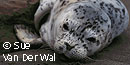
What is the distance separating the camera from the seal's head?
3.13 metres

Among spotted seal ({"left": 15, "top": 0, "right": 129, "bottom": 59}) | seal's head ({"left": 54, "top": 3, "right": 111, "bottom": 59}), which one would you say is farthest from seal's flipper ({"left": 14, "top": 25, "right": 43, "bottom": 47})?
seal's head ({"left": 54, "top": 3, "right": 111, "bottom": 59})

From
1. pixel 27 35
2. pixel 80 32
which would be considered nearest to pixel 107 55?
pixel 80 32

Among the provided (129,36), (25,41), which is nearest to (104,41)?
(25,41)

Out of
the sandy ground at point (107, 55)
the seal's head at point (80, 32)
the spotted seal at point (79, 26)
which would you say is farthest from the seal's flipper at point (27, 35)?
the seal's head at point (80, 32)

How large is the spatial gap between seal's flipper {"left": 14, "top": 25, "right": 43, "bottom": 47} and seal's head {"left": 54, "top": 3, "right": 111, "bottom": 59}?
546 millimetres

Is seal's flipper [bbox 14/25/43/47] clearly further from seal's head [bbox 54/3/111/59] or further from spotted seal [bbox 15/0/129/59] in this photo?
seal's head [bbox 54/3/111/59]

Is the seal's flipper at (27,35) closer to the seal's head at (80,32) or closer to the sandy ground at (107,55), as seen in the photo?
the sandy ground at (107,55)

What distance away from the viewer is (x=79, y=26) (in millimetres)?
3250

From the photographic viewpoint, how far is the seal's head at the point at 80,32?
3.13 metres

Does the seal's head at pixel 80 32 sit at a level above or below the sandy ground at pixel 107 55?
above

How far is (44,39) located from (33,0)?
1417 mm

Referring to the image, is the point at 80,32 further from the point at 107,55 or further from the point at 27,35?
the point at 27,35

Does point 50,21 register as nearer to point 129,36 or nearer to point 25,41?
point 25,41

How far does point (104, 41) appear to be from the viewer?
3.50 meters
